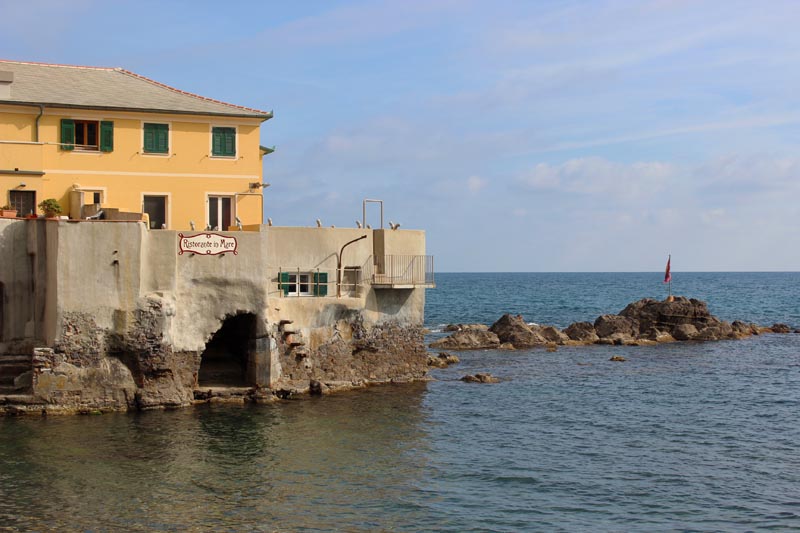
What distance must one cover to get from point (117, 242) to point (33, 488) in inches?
467

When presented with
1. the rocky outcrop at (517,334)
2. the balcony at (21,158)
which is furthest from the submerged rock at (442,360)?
the balcony at (21,158)

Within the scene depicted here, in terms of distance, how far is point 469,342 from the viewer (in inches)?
2518

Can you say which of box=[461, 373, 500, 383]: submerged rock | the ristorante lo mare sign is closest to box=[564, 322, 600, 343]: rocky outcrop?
box=[461, 373, 500, 383]: submerged rock

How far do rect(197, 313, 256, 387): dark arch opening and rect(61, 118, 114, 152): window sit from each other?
935cm

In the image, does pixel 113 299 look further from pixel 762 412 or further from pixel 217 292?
pixel 762 412

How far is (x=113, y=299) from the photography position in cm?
3438

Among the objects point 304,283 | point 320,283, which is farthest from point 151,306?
point 320,283

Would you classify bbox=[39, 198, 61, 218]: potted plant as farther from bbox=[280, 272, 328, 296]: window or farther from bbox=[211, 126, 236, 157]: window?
bbox=[280, 272, 328, 296]: window

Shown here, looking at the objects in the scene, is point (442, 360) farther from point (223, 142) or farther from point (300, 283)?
point (223, 142)

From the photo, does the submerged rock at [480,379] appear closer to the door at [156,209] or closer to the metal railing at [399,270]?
the metal railing at [399,270]

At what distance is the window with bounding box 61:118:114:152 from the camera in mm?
38281

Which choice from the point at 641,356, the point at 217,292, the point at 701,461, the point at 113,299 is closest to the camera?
the point at 701,461

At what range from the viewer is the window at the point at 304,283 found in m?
40.0

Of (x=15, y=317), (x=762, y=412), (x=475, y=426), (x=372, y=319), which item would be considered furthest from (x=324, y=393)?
(x=762, y=412)
